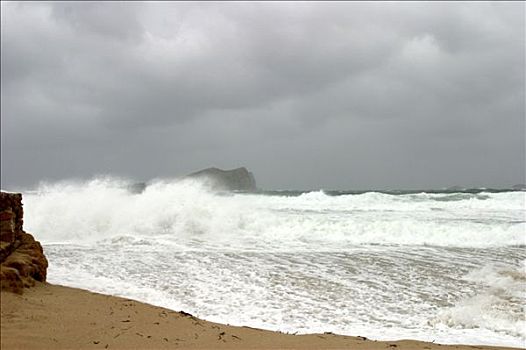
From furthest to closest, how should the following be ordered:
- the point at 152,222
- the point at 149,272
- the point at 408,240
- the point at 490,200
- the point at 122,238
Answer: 1. the point at 490,200
2. the point at 152,222
3. the point at 408,240
4. the point at 122,238
5. the point at 149,272

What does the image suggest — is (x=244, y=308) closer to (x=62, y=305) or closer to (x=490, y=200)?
(x=62, y=305)

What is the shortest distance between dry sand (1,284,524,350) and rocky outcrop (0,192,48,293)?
18 centimetres

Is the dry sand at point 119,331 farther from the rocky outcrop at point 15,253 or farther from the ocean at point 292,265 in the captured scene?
the ocean at point 292,265

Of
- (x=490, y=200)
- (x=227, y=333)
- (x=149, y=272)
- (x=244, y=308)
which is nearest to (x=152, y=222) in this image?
(x=149, y=272)

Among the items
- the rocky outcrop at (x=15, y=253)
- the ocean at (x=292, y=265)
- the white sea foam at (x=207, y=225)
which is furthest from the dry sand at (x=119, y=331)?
the white sea foam at (x=207, y=225)

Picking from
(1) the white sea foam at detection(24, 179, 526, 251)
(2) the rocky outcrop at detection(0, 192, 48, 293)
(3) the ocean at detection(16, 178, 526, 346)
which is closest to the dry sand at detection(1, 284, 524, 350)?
(2) the rocky outcrop at detection(0, 192, 48, 293)

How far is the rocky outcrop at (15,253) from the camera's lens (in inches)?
181

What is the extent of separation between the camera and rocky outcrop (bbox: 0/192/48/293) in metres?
4.60

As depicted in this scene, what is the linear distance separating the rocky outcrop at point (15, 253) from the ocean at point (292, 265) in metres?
1.07

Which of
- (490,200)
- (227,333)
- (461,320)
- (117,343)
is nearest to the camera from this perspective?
(117,343)

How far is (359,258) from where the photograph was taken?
32.9ft

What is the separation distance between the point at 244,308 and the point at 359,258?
4.83m

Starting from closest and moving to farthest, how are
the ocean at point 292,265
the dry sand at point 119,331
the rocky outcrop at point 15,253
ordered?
1. the dry sand at point 119,331
2. the rocky outcrop at point 15,253
3. the ocean at point 292,265

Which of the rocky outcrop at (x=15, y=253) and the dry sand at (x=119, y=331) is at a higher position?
the rocky outcrop at (x=15, y=253)
